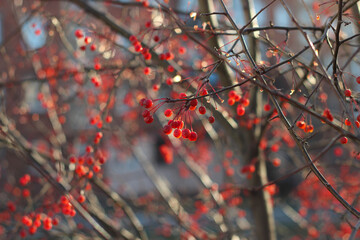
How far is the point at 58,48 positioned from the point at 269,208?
6.40 meters

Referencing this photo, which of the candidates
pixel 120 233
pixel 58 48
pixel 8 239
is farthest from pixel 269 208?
pixel 58 48

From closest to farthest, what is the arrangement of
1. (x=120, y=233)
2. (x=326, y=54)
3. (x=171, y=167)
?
(x=120, y=233)
(x=326, y=54)
(x=171, y=167)

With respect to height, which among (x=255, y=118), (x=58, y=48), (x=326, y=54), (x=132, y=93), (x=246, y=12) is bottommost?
(x=255, y=118)

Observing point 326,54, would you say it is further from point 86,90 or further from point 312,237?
point 86,90

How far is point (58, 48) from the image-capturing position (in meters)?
8.78

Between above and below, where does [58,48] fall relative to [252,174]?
above

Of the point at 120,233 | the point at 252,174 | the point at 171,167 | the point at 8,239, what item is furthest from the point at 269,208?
the point at 171,167

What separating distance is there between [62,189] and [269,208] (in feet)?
6.37

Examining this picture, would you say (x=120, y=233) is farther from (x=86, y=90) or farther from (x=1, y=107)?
(x=86, y=90)

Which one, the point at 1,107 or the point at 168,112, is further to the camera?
the point at 1,107

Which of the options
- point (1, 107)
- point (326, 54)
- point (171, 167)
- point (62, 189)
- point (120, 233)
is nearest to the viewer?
point (62, 189)

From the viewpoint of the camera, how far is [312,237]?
551 centimetres

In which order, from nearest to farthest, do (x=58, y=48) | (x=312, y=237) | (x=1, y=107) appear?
(x=1, y=107) < (x=312, y=237) < (x=58, y=48)

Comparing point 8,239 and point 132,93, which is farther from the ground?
point 132,93
